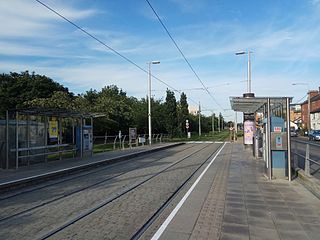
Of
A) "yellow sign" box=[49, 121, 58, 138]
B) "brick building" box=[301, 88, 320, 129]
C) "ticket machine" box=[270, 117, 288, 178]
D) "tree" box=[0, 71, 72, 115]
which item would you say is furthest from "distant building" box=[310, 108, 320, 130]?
"ticket machine" box=[270, 117, 288, 178]

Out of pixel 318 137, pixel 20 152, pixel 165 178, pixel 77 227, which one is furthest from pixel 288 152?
pixel 318 137

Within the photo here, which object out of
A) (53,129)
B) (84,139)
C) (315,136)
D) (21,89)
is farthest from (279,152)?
(21,89)

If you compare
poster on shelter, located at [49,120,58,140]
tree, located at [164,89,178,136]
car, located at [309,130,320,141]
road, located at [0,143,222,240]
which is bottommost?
road, located at [0,143,222,240]

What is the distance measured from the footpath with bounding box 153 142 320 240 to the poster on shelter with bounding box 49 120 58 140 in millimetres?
10491

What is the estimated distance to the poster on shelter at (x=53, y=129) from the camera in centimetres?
1939

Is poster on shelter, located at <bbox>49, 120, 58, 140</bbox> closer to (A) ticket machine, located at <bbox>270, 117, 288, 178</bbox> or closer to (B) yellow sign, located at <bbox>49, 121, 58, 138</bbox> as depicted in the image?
(B) yellow sign, located at <bbox>49, 121, 58, 138</bbox>

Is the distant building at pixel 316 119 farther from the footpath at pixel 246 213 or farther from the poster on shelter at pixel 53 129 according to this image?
the footpath at pixel 246 213

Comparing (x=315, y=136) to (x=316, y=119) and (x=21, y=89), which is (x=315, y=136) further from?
(x=21, y=89)

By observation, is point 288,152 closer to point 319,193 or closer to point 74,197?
point 319,193

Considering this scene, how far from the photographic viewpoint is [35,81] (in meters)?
56.0

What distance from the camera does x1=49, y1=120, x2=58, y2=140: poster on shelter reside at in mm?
19391

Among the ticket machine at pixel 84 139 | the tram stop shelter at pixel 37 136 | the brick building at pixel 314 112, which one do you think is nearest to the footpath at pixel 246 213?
the tram stop shelter at pixel 37 136

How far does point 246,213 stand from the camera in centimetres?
755

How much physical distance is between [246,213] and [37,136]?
44.0 ft
